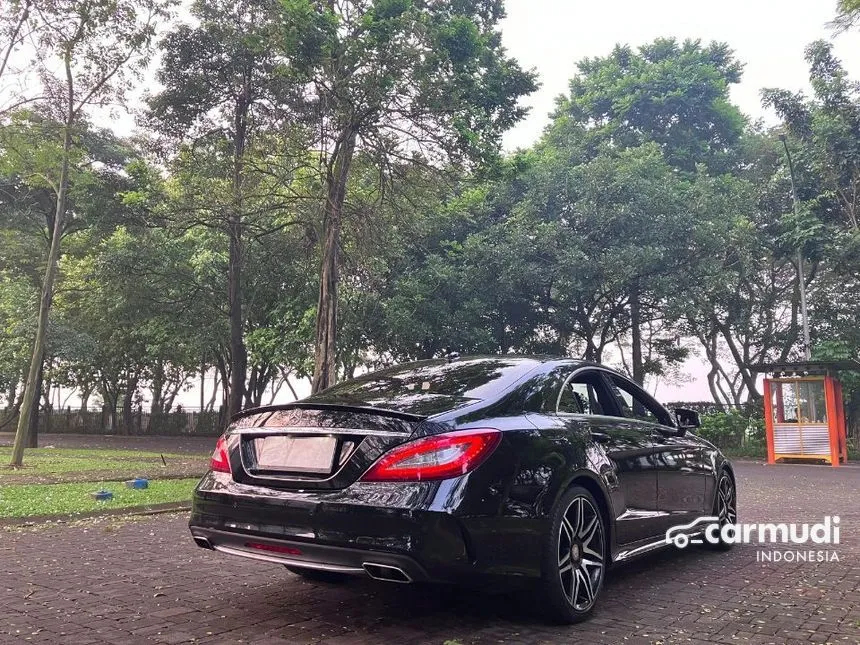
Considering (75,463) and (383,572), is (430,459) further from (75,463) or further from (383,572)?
(75,463)

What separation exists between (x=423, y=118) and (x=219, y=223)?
20.2 ft

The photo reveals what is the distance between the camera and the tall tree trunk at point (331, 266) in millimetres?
13672

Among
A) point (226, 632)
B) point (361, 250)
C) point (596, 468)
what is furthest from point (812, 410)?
point (226, 632)

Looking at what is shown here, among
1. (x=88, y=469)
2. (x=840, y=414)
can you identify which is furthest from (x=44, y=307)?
(x=840, y=414)

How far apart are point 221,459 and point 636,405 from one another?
9.64ft

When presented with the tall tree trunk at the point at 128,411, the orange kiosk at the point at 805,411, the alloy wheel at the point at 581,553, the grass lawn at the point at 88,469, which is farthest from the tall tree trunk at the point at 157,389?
the alloy wheel at the point at 581,553

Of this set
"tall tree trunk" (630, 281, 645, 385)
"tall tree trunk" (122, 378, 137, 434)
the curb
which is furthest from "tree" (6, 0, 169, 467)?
"tall tree trunk" (122, 378, 137, 434)

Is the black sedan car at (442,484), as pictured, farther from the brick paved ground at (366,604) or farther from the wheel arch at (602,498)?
the brick paved ground at (366,604)

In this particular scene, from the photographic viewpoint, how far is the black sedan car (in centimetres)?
324

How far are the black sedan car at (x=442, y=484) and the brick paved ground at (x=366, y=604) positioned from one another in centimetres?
29

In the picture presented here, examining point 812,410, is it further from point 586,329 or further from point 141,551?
point 141,551

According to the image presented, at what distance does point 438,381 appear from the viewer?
4.20m

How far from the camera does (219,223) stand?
17109 millimetres

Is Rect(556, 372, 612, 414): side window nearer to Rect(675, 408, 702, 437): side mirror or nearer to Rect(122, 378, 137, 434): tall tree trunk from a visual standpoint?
Rect(675, 408, 702, 437): side mirror
